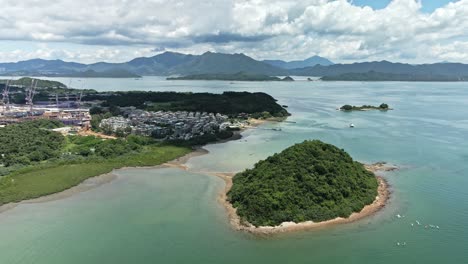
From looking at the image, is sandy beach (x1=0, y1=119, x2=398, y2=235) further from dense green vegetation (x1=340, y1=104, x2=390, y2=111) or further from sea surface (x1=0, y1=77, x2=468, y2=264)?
dense green vegetation (x1=340, y1=104, x2=390, y2=111)

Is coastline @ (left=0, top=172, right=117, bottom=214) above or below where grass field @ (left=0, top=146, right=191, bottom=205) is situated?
below

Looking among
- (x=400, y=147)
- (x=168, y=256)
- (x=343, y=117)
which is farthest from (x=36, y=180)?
(x=343, y=117)

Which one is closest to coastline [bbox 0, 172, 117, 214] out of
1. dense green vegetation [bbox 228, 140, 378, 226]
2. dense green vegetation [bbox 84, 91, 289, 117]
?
dense green vegetation [bbox 228, 140, 378, 226]

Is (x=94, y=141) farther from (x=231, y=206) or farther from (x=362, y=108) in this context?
(x=362, y=108)

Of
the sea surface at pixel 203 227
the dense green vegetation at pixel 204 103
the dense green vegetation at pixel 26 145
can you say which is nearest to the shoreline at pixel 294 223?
the sea surface at pixel 203 227

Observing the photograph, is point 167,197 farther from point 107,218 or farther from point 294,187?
point 294,187
